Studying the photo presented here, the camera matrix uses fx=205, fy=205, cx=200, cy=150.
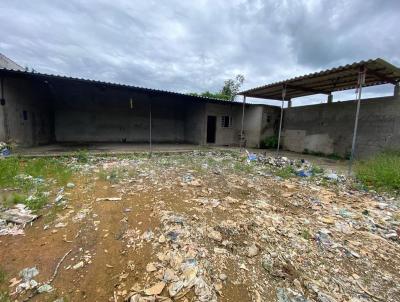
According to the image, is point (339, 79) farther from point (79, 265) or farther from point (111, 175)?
point (79, 265)

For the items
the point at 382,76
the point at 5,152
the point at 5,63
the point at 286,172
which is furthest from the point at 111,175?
the point at 5,63

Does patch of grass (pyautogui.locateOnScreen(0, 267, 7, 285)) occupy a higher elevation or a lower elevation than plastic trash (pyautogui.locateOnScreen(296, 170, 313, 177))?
lower

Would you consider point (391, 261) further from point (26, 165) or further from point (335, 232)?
point (26, 165)

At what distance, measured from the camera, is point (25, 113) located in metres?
7.98

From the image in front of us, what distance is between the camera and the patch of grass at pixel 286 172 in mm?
5750

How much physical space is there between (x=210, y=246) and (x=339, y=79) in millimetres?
7808

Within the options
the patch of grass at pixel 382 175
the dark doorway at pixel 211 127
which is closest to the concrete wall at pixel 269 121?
the dark doorway at pixel 211 127

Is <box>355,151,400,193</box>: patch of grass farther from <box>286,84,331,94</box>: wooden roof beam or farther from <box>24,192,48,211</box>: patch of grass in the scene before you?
<box>24,192,48,211</box>: patch of grass

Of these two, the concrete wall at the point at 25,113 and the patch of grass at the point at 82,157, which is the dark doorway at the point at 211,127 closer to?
the patch of grass at the point at 82,157

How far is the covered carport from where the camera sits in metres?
5.57

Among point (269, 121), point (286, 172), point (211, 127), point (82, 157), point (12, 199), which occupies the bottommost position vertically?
point (12, 199)

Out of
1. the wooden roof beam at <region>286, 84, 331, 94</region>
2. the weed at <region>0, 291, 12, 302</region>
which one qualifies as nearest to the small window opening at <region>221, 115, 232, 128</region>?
the wooden roof beam at <region>286, 84, 331, 94</region>

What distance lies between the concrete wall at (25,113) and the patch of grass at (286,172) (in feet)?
29.6

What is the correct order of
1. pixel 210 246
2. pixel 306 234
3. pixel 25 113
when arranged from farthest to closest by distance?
pixel 25 113 → pixel 306 234 → pixel 210 246
